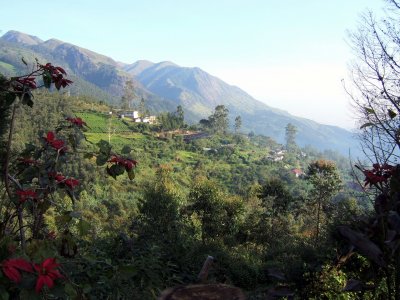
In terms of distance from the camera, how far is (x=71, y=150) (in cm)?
199

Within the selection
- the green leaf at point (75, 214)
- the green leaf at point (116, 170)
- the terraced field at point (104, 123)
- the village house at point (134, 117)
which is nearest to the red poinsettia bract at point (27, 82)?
the green leaf at point (116, 170)

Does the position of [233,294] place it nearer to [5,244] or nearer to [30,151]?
[5,244]

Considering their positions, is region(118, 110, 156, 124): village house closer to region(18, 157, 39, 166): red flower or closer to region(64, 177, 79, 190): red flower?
region(18, 157, 39, 166): red flower

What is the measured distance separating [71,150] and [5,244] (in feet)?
3.07

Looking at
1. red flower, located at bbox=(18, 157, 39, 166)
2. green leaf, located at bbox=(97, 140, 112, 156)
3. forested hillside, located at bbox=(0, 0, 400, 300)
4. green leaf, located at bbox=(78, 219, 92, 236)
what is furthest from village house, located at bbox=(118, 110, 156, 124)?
green leaf, located at bbox=(78, 219, 92, 236)

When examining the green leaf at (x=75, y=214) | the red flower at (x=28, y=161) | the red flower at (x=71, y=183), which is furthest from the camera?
the red flower at (x=28, y=161)

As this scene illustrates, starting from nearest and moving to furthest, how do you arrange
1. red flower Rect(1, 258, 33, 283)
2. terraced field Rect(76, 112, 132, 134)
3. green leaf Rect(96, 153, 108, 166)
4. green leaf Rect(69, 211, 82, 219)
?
red flower Rect(1, 258, 33, 283) → green leaf Rect(69, 211, 82, 219) → green leaf Rect(96, 153, 108, 166) → terraced field Rect(76, 112, 132, 134)

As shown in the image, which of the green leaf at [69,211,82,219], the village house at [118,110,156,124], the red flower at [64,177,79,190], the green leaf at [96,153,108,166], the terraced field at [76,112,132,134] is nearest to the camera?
→ the green leaf at [69,211,82,219]

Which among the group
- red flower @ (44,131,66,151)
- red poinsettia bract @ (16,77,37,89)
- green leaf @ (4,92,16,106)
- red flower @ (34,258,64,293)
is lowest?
red flower @ (34,258,64,293)

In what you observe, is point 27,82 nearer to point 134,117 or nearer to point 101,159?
point 101,159

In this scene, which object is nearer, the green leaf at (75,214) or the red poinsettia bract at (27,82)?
the green leaf at (75,214)

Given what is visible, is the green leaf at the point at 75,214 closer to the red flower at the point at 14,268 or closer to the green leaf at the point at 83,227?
the green leaf at the point at 83,227

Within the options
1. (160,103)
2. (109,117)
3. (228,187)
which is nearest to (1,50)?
(160,103)

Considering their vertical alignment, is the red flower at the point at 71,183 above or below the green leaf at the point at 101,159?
below
